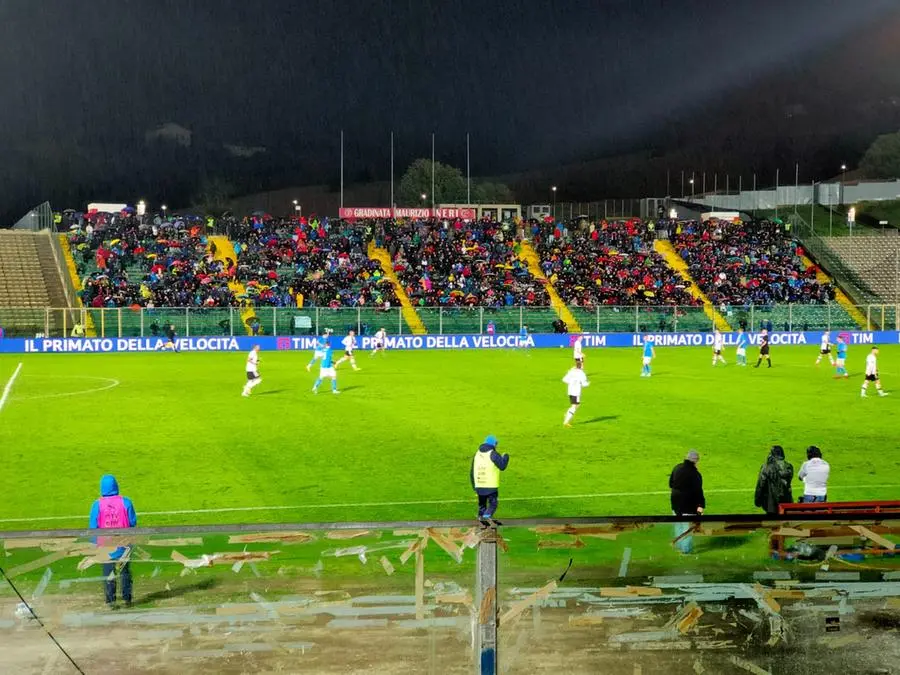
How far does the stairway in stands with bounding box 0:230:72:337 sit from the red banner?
936 inches

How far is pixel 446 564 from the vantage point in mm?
4637

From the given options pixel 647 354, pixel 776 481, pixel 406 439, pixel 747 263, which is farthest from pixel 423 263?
pixel 776 481

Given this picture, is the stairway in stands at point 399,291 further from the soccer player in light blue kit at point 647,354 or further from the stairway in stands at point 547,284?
the soccer player in light blue kit at point 647,354

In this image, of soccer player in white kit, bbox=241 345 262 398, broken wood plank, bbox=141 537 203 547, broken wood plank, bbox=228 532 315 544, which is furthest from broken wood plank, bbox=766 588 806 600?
soccer player in white kit, bbox=241 345 262 398

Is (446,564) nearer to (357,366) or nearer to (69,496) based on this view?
(69,496)

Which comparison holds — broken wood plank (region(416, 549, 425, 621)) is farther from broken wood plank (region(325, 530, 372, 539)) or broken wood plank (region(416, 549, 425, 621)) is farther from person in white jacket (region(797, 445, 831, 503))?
person in white jacket (region(797, 445, 831, 503))

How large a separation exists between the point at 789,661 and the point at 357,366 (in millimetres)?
38641

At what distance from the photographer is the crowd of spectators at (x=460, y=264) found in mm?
62875

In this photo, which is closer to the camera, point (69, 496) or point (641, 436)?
point (69, 496)

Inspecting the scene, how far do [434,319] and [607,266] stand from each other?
16.3 metres

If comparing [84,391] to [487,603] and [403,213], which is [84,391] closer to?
[487,603]

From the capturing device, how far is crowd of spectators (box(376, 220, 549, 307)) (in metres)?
62.9

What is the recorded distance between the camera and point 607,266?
68438 mm

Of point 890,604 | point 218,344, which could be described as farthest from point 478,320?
point 890,604
